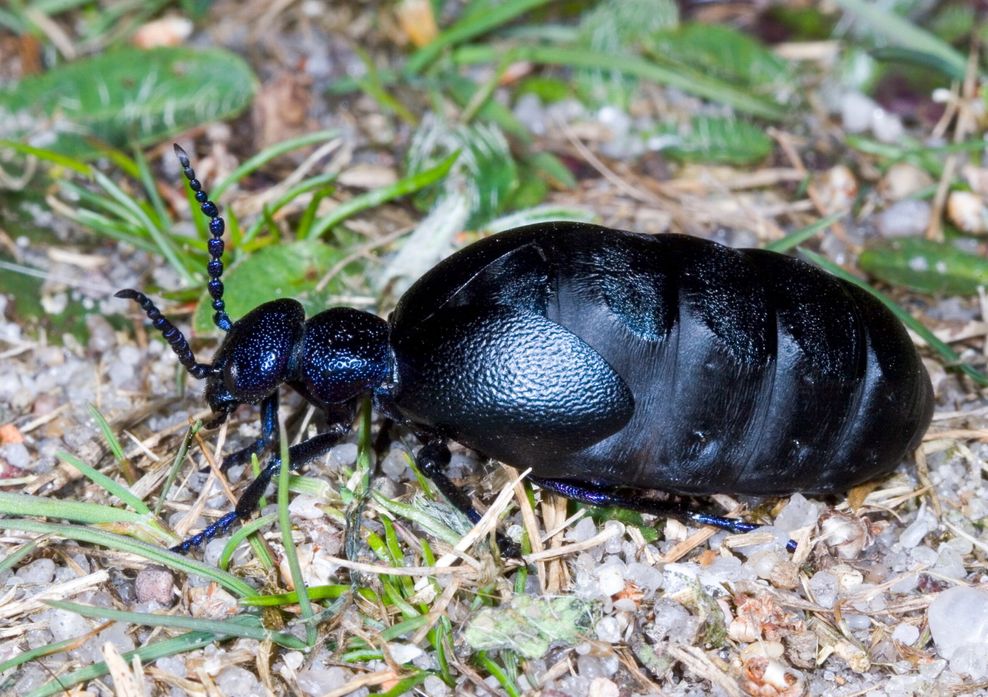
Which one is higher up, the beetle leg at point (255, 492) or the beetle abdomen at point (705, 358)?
the beetle abdomen at point (705, 358)

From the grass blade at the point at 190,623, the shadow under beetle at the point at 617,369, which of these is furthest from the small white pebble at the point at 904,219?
the grass blade at the point at 190,623

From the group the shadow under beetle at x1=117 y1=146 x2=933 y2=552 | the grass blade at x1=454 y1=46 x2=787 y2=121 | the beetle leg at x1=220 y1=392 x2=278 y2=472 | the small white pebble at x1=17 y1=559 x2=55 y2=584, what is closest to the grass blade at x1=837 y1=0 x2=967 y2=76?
the grass blade at x1=454 y1=46 x2=787 y2=121

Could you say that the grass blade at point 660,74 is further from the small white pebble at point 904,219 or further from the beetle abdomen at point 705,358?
the beetle abdomen at point 705,358

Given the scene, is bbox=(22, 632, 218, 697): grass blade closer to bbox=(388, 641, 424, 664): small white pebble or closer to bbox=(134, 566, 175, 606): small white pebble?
bbox=(134, 566, 175, 606): small white pebble

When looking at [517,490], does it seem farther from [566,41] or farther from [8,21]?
[8,21]

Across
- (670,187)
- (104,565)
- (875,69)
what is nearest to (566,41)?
(670,187)

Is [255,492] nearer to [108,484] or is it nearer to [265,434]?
[265,434]
